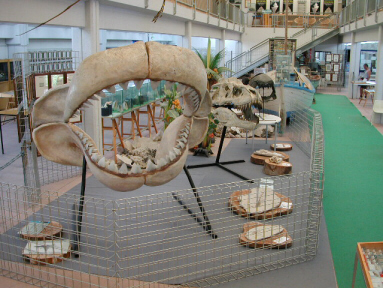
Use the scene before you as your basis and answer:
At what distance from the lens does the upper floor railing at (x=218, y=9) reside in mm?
13585

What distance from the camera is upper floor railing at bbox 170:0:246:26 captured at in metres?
13.6

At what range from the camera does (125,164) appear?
347 cm

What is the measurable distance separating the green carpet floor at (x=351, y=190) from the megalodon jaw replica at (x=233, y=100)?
1691 mm

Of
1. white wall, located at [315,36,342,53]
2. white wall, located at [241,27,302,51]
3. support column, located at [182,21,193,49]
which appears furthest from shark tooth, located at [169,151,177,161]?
white wall, located at [315,36,342,53]

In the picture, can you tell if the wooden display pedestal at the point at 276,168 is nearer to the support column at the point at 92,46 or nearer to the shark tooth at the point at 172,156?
the support column at the point at 92,46

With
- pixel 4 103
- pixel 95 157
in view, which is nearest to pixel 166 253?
pixel 95 157

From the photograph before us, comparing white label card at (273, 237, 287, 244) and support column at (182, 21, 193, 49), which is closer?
white label card at (273, 237, 287, 244)

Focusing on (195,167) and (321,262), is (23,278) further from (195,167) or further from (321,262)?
(195,167)

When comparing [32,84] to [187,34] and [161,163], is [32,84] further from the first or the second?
[187,34]

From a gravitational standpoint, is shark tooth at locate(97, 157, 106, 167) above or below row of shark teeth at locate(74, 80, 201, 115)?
below

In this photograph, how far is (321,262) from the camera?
4.19 m

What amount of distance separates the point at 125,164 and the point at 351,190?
429 centimetres

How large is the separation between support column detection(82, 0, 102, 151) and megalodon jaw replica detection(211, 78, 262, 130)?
1931mm

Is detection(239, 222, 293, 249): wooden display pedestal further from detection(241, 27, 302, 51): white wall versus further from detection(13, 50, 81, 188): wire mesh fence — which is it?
detection(241, 27, 302, 51): white wall
